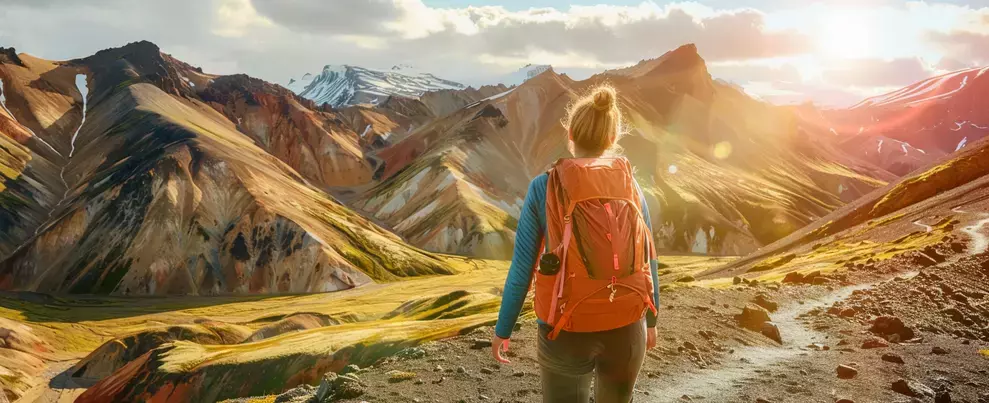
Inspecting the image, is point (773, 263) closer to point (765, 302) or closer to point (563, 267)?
point (765, 302)

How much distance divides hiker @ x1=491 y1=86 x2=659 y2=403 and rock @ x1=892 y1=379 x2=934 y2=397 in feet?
42.4

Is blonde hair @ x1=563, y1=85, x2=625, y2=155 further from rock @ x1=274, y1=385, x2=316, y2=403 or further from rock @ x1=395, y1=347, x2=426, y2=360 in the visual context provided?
rock @ x1=395, y1=347, x2=426, y2=360

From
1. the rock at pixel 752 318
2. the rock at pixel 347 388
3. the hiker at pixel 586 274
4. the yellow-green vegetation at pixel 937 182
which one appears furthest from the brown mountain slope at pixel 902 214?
the hiker at pixel 586 274

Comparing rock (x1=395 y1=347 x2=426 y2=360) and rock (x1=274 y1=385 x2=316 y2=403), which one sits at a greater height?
rock (x1=395 y1=347 x2=426 y2=360)

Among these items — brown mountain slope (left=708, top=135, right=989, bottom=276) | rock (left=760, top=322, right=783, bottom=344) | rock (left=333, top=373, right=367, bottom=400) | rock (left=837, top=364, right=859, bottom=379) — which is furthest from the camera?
brown mountain slope (left=708, top=135, right=989, bottom=276)

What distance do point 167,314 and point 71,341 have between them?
23239mm

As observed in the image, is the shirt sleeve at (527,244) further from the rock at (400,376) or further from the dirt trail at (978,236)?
the dirt trail at (978,236)

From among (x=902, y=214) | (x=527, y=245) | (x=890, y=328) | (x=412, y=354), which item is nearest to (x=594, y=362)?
(x=527, y=245)

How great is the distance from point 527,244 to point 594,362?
1565 mm

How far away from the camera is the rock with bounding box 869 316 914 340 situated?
24.5 metres

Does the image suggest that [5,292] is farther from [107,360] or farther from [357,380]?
[357,380]

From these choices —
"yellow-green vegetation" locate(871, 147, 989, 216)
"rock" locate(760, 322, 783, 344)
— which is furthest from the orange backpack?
"yellow-green vegetation" locate(871, 147, 989, 216)

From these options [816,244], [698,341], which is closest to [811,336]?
[698,341]

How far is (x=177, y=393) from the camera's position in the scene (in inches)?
2596
